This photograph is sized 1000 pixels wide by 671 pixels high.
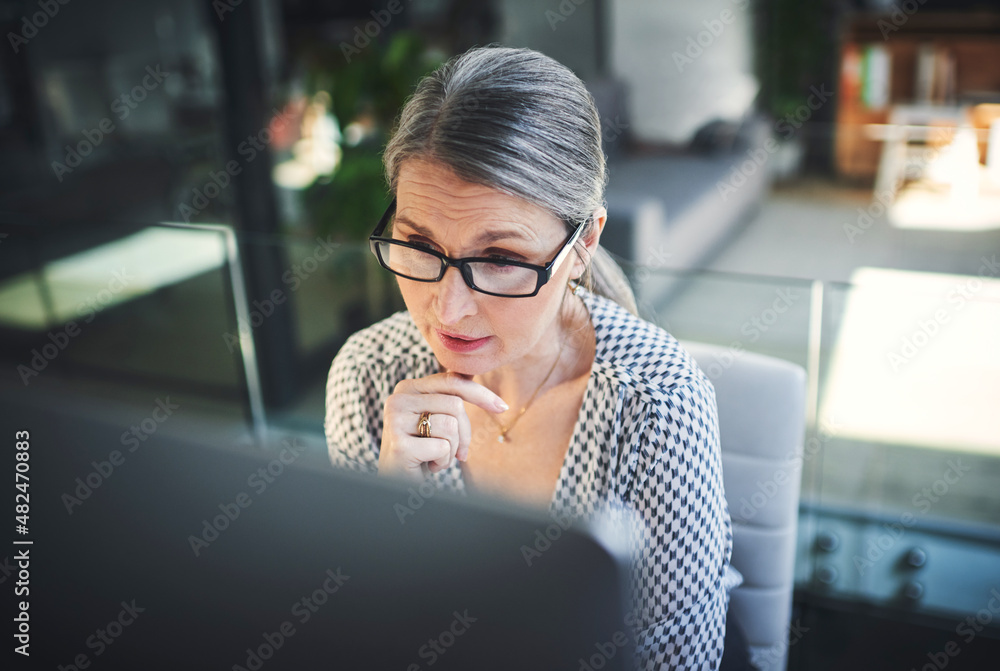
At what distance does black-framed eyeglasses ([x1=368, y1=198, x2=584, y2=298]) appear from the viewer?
88 centimetres

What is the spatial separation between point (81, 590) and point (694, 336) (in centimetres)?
185

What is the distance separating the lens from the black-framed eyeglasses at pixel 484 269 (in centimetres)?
88

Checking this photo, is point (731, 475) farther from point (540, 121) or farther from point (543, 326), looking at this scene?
point (540, 121)

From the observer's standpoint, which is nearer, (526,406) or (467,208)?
(467,208)

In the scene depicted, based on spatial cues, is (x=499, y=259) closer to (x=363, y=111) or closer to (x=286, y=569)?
(x=286, y=569)

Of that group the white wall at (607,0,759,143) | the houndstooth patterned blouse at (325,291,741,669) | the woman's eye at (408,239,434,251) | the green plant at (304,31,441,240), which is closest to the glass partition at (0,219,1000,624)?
the houndstooth patterned blouse at (325,291,741,669)

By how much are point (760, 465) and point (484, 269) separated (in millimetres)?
548

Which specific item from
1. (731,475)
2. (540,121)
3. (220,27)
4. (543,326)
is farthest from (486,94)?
(220,27)

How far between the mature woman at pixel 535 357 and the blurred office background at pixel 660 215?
216mm

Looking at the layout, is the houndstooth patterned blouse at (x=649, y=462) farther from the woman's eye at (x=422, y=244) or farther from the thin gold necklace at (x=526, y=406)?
the woman's eye at (x=422, y=244)

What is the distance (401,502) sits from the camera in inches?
15.6

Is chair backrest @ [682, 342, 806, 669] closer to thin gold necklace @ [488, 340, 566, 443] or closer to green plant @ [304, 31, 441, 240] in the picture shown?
thin gold necklace @ [488, 340, 566, 443]

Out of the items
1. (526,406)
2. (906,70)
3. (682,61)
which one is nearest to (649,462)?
(526,406)

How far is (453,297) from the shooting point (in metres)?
0.90
